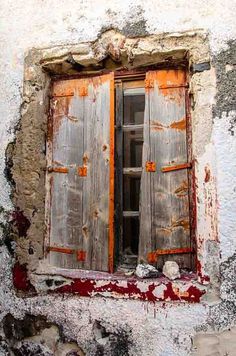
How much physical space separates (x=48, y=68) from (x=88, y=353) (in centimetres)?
182

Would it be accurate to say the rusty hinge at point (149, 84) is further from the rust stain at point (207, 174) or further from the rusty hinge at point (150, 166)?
the rust stain at point (207, 174)

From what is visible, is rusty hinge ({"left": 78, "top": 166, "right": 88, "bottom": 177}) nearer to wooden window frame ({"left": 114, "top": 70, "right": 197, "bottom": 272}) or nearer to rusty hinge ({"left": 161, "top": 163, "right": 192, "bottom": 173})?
wooden window frame ({"left": 114, "top": 70, "right": 197, "bottom": 272})

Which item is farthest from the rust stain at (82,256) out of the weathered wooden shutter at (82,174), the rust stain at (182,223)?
the rust stain at (182,223)

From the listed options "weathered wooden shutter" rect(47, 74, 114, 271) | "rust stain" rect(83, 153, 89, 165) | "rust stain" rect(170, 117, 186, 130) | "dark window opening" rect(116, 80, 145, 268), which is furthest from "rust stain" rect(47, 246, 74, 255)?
"rust stain" rect(170, 117, 186, 130)

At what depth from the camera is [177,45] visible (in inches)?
90.0

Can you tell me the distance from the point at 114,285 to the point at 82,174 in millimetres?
729

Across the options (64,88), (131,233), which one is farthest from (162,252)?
(64,88)

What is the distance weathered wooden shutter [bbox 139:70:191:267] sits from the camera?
226 centimetres

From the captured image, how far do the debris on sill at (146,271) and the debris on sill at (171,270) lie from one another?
0.18 feet

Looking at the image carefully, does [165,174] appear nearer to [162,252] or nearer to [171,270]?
[162,252]

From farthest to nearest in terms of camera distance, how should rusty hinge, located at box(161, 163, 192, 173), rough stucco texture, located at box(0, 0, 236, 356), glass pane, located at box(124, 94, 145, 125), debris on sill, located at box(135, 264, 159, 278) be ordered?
glass pane, located at box(124, 94, 145, 125), rusty hinge, located at box(161, 163, 192, 173), debris on sill, located at box(135, 264, 159, 278), rough stucco texture, located at box(0, 0, 236, 356)

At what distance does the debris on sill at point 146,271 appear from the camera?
218cm

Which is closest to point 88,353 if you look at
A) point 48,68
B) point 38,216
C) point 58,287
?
point 58,287

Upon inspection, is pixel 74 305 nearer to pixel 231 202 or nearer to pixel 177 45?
pixel 231 202
